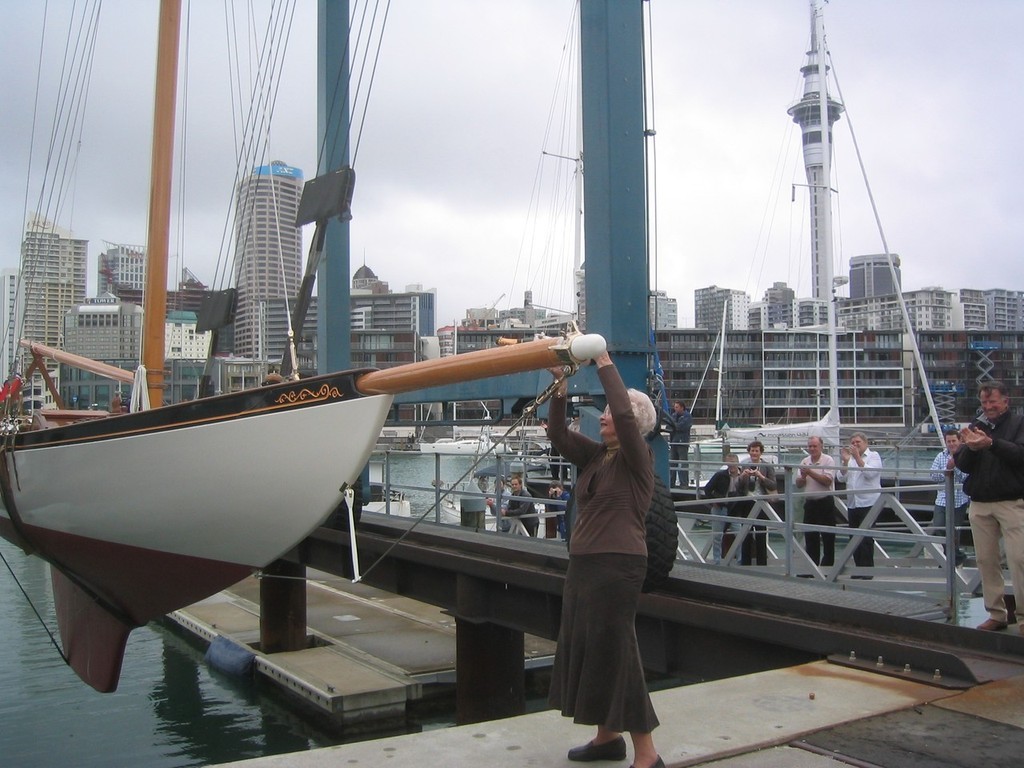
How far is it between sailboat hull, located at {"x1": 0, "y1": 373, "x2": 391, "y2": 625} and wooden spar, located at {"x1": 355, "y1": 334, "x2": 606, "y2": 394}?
0.22 metres

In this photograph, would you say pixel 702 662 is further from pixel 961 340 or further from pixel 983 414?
Result: pixel 961 340

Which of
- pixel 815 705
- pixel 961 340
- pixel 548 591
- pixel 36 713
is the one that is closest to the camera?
pixel 815 705

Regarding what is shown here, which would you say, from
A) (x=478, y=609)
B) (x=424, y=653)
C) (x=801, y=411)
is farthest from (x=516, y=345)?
(x=801, y=411)

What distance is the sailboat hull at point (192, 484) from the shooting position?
26.0 ft

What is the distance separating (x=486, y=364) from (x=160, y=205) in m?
9.03

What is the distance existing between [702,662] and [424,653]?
8157 millimetres

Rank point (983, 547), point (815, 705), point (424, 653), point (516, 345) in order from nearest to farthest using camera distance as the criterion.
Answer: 1. point (815, 705)
2. point (516, 345)
3. point (983, 547)
4. point (424, 653)

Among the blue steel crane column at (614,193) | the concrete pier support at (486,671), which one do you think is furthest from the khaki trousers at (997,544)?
the concrete pier support at (486,671)

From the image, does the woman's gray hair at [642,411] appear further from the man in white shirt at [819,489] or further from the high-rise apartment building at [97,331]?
the high-rise apartment building at [97,331]

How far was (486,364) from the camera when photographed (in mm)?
5891

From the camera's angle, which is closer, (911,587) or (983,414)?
(983,414)

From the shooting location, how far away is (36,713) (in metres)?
13.5

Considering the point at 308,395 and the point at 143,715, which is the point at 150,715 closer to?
the point at 143,715

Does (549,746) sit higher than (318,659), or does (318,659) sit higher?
(549,746)
